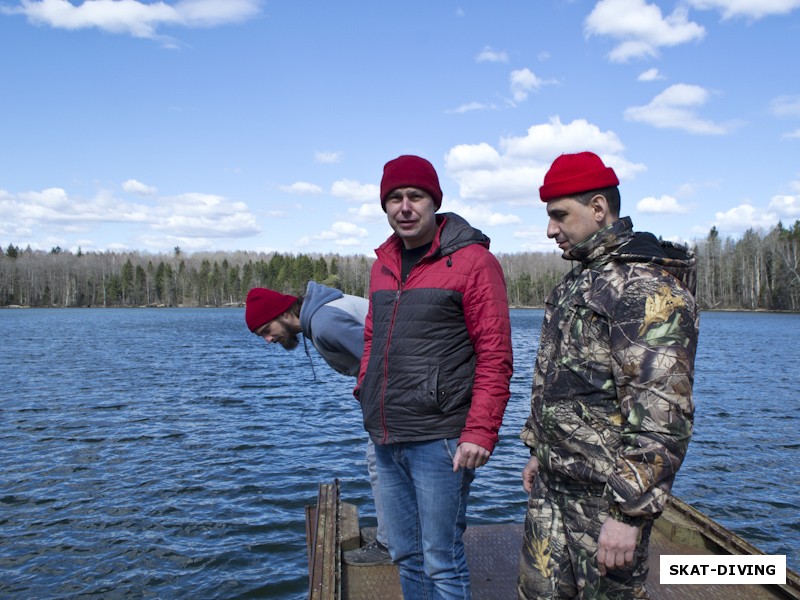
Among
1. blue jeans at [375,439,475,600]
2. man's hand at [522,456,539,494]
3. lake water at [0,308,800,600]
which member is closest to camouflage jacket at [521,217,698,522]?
man's hand at [522,456,539,494]

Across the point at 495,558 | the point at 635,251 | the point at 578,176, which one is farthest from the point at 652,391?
the point at 495,558

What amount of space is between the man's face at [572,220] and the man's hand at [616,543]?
109 centimetres

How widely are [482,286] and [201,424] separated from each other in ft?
43.3

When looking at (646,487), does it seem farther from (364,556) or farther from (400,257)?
(364,556)

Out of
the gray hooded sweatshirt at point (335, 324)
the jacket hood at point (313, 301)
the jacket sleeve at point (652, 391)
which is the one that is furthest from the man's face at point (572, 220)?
the jacket hood at point (313, 301)

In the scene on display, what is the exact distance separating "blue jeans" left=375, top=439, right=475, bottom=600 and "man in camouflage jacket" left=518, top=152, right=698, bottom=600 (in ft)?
1.25

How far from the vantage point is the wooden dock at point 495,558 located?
4180 millimetres

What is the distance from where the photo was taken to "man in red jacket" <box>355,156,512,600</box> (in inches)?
121

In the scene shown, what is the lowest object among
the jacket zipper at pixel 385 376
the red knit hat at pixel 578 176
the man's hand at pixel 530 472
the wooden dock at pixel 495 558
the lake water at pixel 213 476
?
the lake water at pixel 213 476

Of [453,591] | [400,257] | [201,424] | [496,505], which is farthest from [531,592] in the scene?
[201,424]

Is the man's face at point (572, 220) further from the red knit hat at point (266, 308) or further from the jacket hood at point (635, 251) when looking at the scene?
the red knit hat at point (266, 308)

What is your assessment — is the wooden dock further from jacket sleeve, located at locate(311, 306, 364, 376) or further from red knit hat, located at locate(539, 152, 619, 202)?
red knit hat, located at locate(539, 152, 619, 202)

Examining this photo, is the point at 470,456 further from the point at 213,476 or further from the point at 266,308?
the point at 213,476

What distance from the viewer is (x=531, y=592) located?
110 inches
